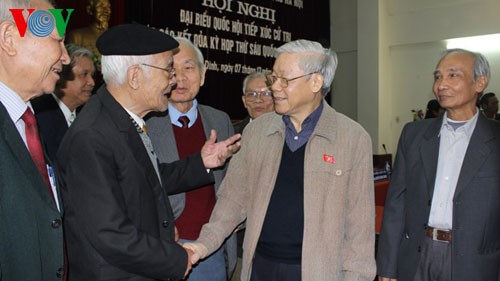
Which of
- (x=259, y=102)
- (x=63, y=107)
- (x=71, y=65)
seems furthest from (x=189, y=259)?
(x=71, y=65)

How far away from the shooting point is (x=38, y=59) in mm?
1332

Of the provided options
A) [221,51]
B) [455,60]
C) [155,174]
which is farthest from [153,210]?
[221,51]

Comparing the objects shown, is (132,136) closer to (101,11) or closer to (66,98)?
(66,98)

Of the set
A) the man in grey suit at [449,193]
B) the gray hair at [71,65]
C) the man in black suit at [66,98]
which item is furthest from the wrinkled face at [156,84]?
the gray hair at [71,65]

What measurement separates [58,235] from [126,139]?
0.38m

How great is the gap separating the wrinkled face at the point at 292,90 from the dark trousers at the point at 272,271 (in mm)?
598

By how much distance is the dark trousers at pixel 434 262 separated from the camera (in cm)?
200

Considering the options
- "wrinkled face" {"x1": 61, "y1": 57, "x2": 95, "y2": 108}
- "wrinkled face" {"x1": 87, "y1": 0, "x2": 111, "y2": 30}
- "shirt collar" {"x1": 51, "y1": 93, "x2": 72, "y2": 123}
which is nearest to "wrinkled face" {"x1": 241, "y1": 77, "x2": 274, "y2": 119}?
"wrinkled face" {"x1": 61, "y1": 57, "x2": 95, "y2": 108}

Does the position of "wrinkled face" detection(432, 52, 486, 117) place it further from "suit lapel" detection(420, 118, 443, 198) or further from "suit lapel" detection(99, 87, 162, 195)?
"suit lapel" detection(99, 87, 162, 195)

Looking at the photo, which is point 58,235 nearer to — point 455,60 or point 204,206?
point 204,206

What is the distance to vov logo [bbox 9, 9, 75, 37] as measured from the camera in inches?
50.1

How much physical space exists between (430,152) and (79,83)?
7.54ft

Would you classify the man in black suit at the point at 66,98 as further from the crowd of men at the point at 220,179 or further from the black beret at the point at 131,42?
the black beret at the point at 131,42

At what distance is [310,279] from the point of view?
164cm
